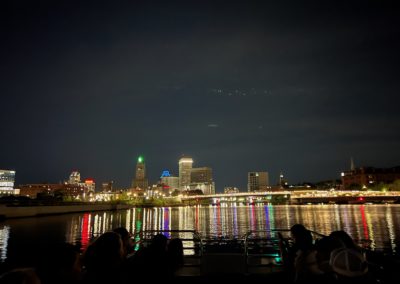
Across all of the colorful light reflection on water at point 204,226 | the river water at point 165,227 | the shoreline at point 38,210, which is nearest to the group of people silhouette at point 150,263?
the colorful light reflection on water at point 204,226

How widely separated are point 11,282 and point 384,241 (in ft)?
111

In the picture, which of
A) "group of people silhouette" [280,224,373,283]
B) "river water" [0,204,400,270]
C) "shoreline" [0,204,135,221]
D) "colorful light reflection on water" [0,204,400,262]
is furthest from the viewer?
"shoreline" [0,204,135,221]

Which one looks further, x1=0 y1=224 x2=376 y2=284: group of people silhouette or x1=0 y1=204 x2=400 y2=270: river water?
x1=0 y1=204 x2=400 y2=270: river water

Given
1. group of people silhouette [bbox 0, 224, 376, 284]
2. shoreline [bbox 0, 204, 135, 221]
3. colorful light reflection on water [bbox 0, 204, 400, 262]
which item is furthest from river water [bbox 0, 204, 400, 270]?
group of people silhouette [bbox 0, 224, 376, 284]

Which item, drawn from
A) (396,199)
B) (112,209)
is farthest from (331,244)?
(396,199)

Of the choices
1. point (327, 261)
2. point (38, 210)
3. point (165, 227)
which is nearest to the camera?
point (327, 261)

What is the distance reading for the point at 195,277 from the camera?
8.18 metres

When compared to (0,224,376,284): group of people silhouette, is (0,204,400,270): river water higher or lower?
lower

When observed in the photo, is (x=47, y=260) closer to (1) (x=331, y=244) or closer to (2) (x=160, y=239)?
(2) (x=160, y=239)

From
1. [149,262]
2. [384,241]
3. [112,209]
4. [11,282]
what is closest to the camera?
[11,282]

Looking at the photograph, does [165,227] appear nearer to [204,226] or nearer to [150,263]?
[204,226]

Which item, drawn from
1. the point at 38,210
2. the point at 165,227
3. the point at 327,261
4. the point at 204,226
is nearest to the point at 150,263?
the point at 327,261

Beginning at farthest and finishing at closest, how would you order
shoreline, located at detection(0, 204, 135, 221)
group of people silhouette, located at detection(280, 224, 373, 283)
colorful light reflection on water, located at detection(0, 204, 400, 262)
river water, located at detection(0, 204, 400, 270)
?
1. shoreline, located at detection(0, 204, 135, 221)
2. colorful light reflection on water, located at detection(0, 204, 400, 262)
3. river water, located at detection(0, 204, 400, 270)
4. group of people silhouette, located at detection(280, 224, 373, 283)

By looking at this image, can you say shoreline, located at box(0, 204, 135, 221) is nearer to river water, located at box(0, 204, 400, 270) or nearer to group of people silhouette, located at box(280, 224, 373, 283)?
river water, located at box(0, 204, 400, 270)
